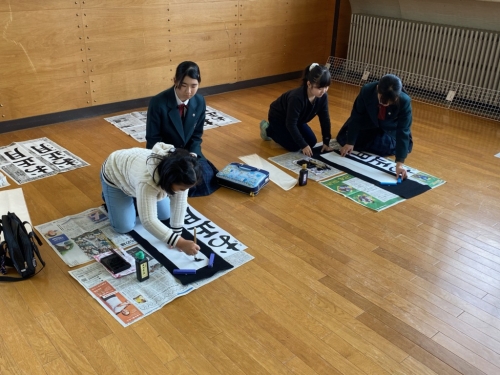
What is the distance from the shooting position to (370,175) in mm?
3113

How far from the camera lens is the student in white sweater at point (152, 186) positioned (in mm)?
1827

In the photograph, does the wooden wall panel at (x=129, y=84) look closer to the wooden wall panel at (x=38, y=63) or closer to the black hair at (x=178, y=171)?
the wooden wall panel at (x=38, y=63)

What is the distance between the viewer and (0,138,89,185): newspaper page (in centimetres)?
299

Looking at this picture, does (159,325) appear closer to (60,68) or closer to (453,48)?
(60,68)

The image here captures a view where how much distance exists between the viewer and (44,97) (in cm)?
373

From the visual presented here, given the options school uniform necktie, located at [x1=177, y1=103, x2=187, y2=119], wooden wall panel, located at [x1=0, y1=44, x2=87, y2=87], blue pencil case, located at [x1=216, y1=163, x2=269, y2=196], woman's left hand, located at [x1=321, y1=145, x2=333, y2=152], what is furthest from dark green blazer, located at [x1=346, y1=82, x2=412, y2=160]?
wooden wall panel, located at [x1=0, y1=44, x2=87, y2=87]

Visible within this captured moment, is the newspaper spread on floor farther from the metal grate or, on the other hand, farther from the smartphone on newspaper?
the metal grate

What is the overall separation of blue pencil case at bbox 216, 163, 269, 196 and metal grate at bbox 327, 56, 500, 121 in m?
2.65

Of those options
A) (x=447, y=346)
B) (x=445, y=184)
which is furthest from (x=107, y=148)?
(x=447, y=346)

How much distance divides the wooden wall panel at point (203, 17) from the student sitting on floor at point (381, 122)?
5.91 feet

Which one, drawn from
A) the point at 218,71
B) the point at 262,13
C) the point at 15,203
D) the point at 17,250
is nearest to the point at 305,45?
the point at 262,13

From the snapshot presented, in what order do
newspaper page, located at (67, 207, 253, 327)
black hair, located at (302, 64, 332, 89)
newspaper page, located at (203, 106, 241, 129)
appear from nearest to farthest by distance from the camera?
newspaper page, located at (67, 207, 253, 327), black hair, located at (302, 64, 332, 89), newspaper page, located at (203, 106, 241, 129)

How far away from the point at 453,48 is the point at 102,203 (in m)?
3.76

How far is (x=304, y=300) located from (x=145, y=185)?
84cm
